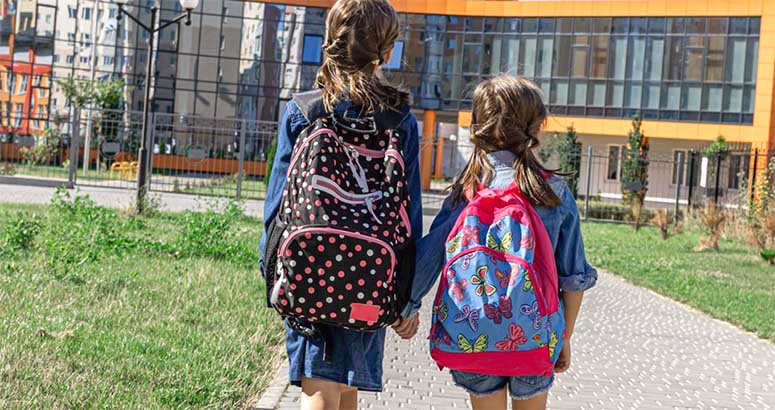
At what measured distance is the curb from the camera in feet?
19.0

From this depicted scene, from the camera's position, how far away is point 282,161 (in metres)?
3.42

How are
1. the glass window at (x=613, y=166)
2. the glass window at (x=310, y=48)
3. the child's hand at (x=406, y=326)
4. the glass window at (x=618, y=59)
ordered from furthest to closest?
the glass window at (x=613, y=166) < the glass window at (x=618, y=59) < the glass window at (x=310, y=48) < the child's hand at (x=406, y=326)

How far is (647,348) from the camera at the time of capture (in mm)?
9383

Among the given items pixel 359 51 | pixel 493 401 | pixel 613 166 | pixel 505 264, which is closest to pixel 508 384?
pixel 493 401

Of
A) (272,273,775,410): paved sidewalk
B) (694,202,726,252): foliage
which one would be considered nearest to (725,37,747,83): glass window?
(694,202,726,252): foliage

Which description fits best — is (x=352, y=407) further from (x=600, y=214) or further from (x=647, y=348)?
(x=600, y=214)

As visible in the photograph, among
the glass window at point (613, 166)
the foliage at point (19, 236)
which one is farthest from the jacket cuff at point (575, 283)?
the glass window at point (613, 166)

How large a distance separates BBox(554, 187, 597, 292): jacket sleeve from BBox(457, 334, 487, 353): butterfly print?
1.18 ft

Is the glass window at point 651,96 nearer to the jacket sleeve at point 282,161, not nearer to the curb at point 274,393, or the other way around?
the curb at point 274,393

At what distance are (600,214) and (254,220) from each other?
16666 millimetres

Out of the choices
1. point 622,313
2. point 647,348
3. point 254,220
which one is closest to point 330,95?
point 647,348

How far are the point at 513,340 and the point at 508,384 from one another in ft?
0.80

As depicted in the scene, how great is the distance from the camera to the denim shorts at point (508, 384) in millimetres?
3498

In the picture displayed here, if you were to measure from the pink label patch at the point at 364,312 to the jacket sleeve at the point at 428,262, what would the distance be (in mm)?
186
